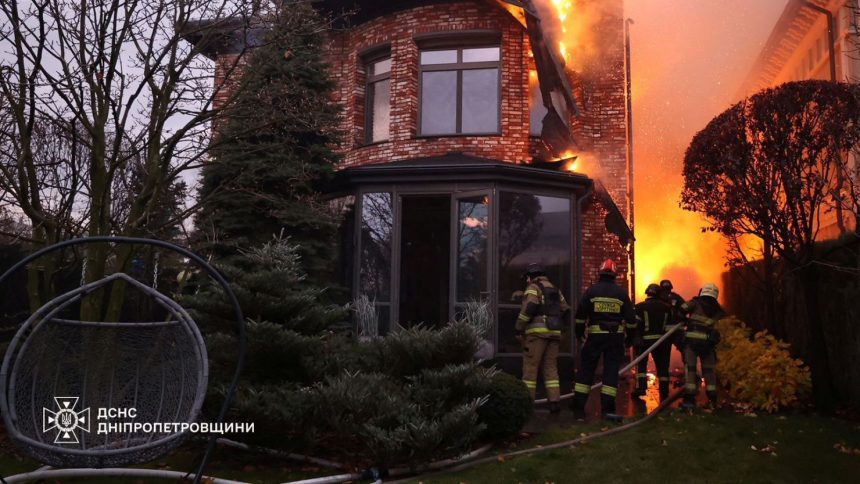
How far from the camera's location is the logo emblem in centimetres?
512

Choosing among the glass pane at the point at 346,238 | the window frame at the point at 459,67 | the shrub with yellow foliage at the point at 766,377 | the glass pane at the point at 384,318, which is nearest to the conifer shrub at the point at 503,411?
the shrub with yellow foliage at the point at 766,377

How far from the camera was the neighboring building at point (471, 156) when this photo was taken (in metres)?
11.3

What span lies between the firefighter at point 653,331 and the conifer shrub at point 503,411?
3.44 metres

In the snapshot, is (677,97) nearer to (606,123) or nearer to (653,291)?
(606,123)

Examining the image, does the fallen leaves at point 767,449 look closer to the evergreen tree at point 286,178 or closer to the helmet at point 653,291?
the helmet at point 653,291

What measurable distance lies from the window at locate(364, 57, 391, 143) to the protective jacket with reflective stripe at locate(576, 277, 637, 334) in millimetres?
7360

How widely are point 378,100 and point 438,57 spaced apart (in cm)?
172

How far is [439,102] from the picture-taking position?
1384cm

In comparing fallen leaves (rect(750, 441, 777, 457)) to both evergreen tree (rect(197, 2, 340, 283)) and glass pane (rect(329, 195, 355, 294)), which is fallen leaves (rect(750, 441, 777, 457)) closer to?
evergreen tree (rect(197, 2, 340, 283))

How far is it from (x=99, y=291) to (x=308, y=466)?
3.11 m

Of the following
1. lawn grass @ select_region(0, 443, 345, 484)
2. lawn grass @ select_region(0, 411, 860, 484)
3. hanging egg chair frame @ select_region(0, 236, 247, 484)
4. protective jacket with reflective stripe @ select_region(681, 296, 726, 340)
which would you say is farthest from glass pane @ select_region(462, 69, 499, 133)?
hanging egg chair frame @ select_region(0, 236, 247, 484)

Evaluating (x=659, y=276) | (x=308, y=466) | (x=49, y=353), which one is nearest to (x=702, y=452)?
(x=308, y=466)

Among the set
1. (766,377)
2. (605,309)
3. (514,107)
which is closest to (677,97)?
(514,107)

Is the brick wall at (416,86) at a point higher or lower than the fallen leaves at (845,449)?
higher
